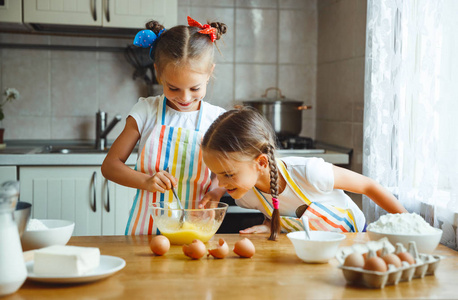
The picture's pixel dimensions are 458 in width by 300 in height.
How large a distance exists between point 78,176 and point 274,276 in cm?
165

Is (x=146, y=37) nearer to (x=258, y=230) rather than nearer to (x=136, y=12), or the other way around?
(x=258, y=230)

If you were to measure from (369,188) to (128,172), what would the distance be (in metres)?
0.68

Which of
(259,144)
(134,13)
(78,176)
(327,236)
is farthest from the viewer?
(134,13)

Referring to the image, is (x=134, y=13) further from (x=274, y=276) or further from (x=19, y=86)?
(x=274, y=276)

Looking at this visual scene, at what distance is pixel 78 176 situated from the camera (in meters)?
2.48

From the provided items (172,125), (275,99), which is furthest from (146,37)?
(275,99)

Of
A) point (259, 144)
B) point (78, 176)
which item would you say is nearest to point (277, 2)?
point (78, 176)

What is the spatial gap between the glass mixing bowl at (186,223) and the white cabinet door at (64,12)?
1633mm

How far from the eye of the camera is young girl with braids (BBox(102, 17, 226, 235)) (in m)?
1.51

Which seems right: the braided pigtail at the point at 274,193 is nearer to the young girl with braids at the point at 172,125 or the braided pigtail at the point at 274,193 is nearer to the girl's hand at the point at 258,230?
the girl's hand at the point at 258,230

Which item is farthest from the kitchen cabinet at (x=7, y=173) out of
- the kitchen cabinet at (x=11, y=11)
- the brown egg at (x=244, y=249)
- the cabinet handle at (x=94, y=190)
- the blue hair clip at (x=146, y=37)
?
the brown egg at (x=244, y=249)

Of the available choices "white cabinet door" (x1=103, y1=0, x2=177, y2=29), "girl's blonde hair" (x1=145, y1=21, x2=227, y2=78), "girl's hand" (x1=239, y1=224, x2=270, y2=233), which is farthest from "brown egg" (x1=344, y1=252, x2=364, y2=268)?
"white cabinet door" (x1=103, y1=0, x2=177, y2=29)

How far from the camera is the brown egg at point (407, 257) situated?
3.31 ft

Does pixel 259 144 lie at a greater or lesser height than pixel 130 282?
greater
